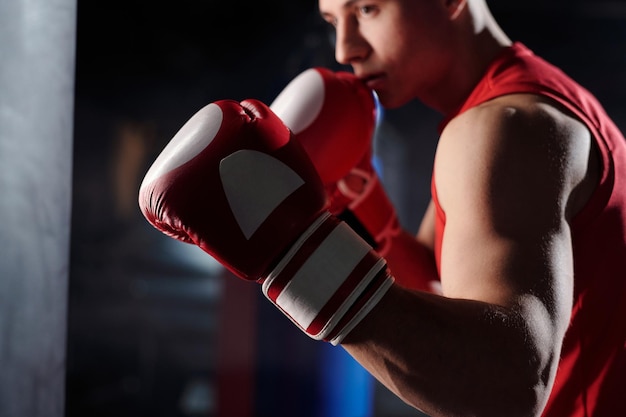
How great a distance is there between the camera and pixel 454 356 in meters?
0.63

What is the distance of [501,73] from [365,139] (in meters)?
0.34

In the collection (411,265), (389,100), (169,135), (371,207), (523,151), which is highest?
(523,151)

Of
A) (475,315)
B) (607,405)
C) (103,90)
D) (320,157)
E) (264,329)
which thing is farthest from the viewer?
(103,90)

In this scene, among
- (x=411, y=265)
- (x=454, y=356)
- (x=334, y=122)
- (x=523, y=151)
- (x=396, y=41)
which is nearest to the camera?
(x=454, y=356)

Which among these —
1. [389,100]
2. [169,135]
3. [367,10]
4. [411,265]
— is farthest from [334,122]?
[169,135]

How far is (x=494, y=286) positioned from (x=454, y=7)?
563mm

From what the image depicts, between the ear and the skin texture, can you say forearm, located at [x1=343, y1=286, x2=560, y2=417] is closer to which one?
the skin texture

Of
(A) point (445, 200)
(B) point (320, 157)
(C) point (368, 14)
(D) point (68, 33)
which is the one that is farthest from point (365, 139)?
(D) point (68, 33)

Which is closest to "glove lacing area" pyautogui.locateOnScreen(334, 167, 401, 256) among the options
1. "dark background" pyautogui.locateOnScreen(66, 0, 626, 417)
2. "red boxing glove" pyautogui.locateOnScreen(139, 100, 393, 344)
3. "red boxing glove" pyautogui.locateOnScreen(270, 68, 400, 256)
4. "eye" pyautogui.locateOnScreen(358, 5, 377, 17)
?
"red boxing glove" pyautogui.locateOnScreen(270, 68, 400, 256)

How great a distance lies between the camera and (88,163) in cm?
480

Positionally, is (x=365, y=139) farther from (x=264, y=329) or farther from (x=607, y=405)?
(x=264, y=329)

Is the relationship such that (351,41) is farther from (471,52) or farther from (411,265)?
(411,265)

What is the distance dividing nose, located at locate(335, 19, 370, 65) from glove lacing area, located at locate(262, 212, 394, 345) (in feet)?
1.55

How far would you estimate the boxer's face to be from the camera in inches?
40.5
